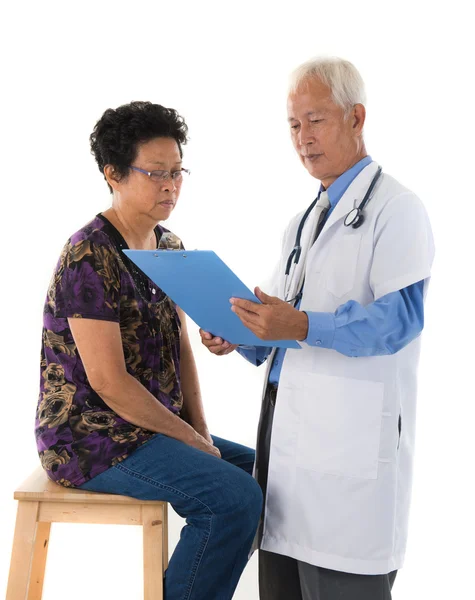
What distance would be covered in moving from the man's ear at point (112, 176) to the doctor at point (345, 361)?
0.48 m

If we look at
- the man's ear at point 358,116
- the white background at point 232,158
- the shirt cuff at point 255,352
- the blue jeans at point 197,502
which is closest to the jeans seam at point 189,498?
the blue jeans at point 197,502

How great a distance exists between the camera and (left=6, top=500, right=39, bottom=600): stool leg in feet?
6.05

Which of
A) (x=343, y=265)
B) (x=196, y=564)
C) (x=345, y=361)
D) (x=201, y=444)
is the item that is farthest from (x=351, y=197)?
(x=196, y=564)

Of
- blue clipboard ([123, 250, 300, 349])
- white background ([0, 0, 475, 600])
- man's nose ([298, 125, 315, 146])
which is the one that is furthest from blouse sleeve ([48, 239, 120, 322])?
white background ([0, 0, 475, 600])

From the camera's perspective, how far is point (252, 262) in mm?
3137

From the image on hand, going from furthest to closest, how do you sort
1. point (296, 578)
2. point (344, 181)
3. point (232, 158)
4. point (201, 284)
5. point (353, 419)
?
point (232, 158) → point (296, 578) → point (344, 181) → point (353, 419) → point (201, 284)

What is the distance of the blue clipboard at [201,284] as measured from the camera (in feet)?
5.27

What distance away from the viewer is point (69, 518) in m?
1.86

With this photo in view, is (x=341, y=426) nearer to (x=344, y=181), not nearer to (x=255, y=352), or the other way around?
(x=255, y=352)

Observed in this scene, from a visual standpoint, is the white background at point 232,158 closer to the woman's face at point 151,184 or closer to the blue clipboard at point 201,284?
the woman's face at point 151,184

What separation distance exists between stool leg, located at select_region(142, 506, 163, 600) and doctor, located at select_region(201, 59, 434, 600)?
0.28m

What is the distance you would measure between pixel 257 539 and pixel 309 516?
0.23m

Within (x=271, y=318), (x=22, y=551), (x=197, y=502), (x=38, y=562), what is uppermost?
(x=271, y=318)

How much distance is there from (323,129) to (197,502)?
94 cm
